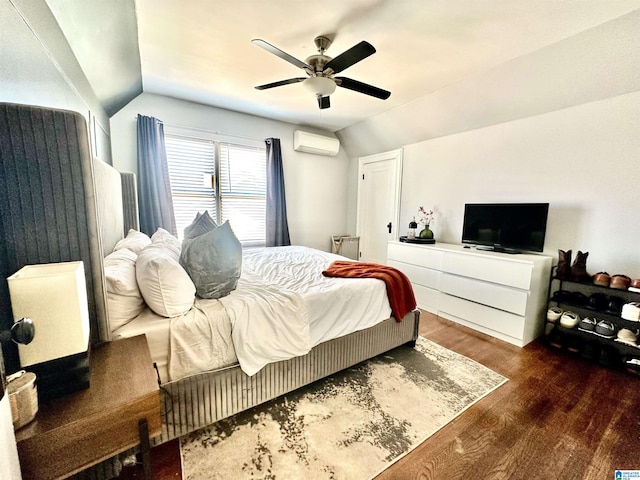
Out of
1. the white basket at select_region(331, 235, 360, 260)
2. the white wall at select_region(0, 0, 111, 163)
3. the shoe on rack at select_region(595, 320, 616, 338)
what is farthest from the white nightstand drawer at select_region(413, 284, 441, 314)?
the white wall at select_region(0, 0, 111, 163)

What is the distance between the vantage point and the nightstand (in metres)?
0.78

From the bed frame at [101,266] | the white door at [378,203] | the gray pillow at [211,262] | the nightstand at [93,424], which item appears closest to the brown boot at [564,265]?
the bed frame at [101,266]

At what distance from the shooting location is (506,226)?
9.71 feet

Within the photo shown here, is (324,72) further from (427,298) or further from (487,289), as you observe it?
(427,298)

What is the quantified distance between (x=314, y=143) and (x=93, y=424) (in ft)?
14.1

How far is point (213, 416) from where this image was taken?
1533mm

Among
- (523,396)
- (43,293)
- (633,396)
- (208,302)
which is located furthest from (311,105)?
(633,396)

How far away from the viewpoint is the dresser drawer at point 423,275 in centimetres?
333

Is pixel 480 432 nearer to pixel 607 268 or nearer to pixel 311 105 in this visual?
pixel 607 268

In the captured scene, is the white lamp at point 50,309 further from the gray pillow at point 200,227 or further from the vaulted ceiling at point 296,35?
the vaulted ceiling at point 296,35

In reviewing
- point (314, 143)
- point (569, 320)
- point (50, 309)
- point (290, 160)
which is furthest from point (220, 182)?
point (569, 320)

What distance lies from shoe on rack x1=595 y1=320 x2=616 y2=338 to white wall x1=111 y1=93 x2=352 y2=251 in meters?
Result: 3.76

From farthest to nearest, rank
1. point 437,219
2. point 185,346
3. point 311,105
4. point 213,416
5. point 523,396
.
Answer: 1. point 437,219
2. point 311,105
3. point 523,396
4. point 213,416
5. point 185,346

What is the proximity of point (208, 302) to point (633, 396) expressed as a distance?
10.0 ft
